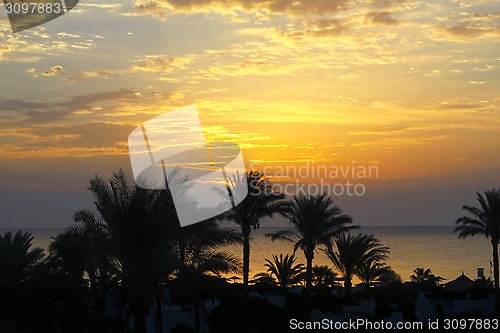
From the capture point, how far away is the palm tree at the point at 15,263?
1169 inches

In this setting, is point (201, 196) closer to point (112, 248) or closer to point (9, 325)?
point (112, 248)

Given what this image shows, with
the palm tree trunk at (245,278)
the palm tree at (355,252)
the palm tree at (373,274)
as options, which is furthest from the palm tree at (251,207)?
the palm tree at (373,274)

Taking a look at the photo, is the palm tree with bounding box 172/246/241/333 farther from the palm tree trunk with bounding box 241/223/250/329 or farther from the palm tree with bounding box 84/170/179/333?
the palm tree trunk with bounding box 241/223/250/329

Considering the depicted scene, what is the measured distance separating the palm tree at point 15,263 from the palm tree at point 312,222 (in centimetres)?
1204

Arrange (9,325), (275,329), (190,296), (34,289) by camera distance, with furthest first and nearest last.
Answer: (275,329) < (34,289) < (9,325) < (190,296)

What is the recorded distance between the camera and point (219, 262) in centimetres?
2405

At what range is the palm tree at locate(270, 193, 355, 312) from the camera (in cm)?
3406

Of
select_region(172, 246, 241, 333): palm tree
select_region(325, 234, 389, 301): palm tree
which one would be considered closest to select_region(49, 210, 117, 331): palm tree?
select_region(172, 246, 241, 333): palm tree

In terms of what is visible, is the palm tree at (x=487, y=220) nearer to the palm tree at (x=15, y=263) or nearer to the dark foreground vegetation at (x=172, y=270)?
the dark foreground vegetation at (x=172, y=270)

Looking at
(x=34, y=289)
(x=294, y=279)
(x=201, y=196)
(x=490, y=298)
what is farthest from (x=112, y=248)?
(x=294, y=279)

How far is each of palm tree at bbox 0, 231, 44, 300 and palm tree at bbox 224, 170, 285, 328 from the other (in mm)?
9481

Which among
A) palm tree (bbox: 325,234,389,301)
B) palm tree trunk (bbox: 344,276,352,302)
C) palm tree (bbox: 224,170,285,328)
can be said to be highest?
palm tree (bbox: 224,170,285,328)

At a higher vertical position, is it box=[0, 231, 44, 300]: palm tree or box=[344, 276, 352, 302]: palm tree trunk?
box=[0, 231, 44, 300]: palm tree

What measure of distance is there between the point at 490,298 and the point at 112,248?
920 inches
